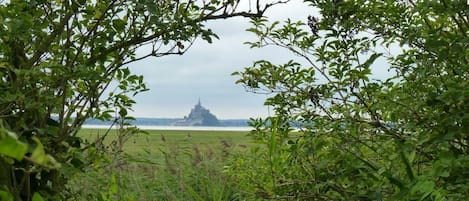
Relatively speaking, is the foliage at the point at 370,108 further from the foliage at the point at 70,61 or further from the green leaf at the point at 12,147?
the green leaf at the point at 12,147

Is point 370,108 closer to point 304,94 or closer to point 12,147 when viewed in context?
point 304,94

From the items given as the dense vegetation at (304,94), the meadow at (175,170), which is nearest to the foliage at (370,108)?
the dense vegetation at (304,94)

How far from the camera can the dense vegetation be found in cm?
204

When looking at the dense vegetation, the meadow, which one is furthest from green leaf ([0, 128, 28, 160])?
the meadow

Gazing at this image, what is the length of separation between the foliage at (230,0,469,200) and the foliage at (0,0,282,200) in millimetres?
584

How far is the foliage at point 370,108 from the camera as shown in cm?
218

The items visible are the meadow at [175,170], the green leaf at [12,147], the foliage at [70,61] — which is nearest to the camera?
the green leaf at [12,147]

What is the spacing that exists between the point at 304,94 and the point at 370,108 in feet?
1.43

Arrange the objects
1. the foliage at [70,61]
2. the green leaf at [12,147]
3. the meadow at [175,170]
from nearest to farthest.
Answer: the green leaf at [12,147] < the foliage at [70,61] < the meadow at [175,170]

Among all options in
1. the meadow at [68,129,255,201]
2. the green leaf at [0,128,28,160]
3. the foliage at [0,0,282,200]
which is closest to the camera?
the green leaf at [0,128,28,160]

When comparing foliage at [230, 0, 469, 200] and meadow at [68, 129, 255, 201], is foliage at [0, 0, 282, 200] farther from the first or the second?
meadow at [68, 129, 255, 201]

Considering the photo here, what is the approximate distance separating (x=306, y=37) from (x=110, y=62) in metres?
1.04

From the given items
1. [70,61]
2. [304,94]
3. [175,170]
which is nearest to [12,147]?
[70,61]

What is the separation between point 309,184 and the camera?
282 centimetres
